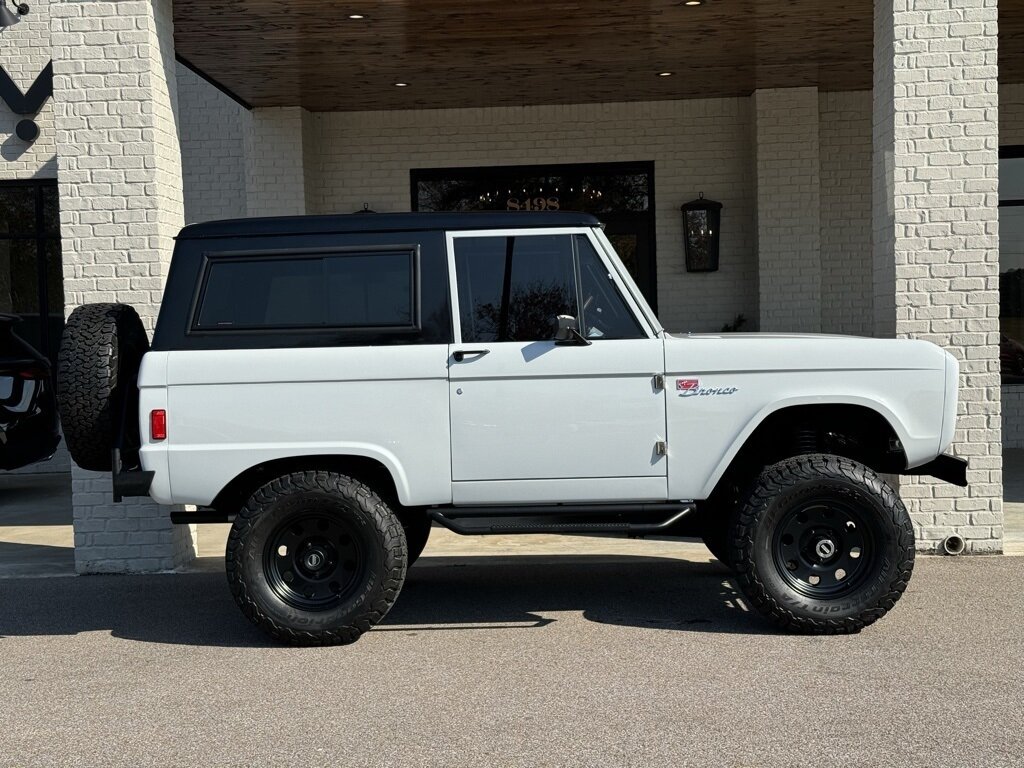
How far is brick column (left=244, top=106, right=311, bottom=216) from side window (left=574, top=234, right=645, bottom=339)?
7371 millimetres

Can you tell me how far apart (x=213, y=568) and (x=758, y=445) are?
3852mm

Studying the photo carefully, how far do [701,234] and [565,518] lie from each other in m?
7.58

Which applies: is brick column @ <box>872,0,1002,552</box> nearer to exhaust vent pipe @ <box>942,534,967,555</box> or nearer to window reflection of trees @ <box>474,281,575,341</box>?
exhaust vent pipe @ <box>942,534,967,555</box>

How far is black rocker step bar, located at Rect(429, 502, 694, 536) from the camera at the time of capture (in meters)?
6.01

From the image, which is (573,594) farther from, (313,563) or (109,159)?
(109,159)

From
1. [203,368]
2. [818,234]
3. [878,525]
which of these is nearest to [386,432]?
[203,368]

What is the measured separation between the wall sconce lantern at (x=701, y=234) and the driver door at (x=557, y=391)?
7.18 metres

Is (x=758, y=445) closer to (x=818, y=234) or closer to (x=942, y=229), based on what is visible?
(x=942, y=229)

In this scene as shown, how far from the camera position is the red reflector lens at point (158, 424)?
5.93 m

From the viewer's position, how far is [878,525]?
19.5 ft

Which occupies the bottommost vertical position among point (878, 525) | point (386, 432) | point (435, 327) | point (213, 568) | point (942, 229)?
point (213, 568)

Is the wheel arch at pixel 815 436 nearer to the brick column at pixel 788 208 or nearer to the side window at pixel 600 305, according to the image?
the side window at pixel 600 305

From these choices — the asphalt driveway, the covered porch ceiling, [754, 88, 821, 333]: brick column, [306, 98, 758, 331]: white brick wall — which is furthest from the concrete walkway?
the covered porch ceiling

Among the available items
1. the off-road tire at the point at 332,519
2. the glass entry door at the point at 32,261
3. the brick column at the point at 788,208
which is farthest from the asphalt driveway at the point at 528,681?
the glass entry door at the point at 32,261
